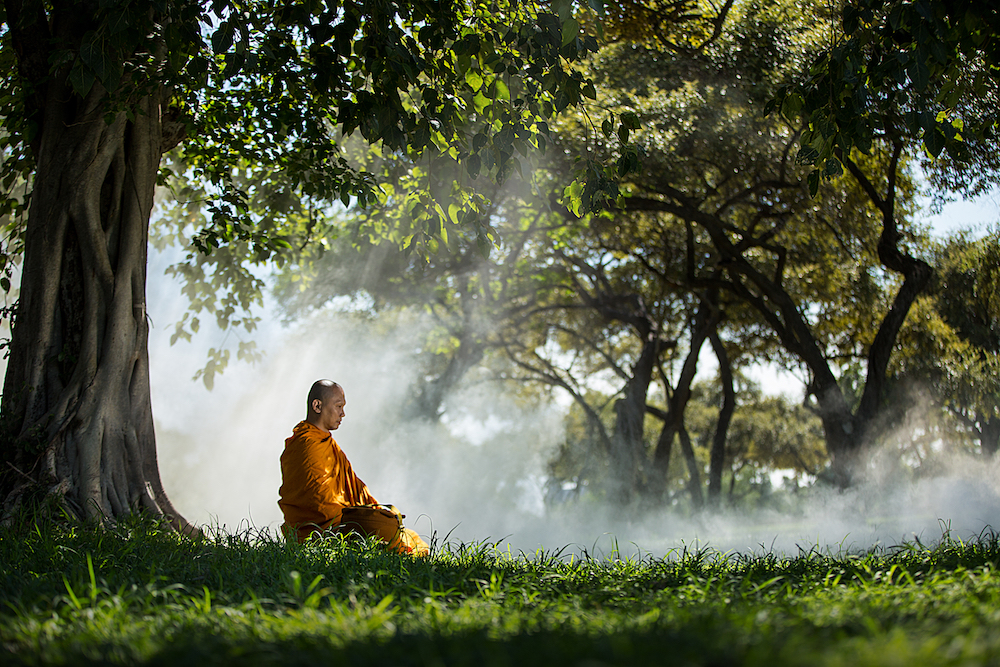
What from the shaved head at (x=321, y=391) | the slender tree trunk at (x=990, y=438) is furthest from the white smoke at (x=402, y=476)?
the shaved head at (x=321, y=391)

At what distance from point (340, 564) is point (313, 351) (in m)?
17.2

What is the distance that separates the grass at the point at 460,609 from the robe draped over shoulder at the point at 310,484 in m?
1.09

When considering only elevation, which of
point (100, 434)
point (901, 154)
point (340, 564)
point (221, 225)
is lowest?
point (340, 564)

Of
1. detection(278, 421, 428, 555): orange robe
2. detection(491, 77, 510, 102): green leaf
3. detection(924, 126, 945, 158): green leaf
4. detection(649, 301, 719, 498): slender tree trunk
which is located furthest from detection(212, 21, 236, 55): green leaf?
detection(649, 301, 719, 498): slender tree trunk

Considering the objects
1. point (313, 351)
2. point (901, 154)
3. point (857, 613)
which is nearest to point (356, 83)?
point (857, 613)

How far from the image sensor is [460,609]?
8.69 feet

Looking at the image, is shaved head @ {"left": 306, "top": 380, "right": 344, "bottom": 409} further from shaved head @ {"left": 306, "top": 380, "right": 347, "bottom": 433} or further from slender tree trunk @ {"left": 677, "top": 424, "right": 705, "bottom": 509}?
slender tree trunk @ {"left": 677, "top": 424, "right": 705, "bottom": 509}

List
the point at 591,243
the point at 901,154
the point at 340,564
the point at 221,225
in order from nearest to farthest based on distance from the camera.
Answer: the point at 340,564 → the point at 221,225 → the point at 901,154 → the point at 591,243

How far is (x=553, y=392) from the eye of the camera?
25.2m

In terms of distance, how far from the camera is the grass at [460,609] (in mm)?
1900

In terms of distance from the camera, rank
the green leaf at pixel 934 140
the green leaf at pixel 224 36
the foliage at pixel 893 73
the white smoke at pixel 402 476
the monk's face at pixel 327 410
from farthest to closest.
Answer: the white smoke at pixel 402 476 < the monk's face at pixel 327 410 < the green leaf at pixel 224 36 < the green leaf at pixel 934 140 < the foliage at pixel 893 73

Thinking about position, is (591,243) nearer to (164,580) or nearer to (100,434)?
(100,434)

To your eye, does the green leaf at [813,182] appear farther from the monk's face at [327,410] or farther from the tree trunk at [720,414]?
the tree trunk at [720,414]

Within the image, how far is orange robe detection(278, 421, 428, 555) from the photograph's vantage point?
5363 mm
